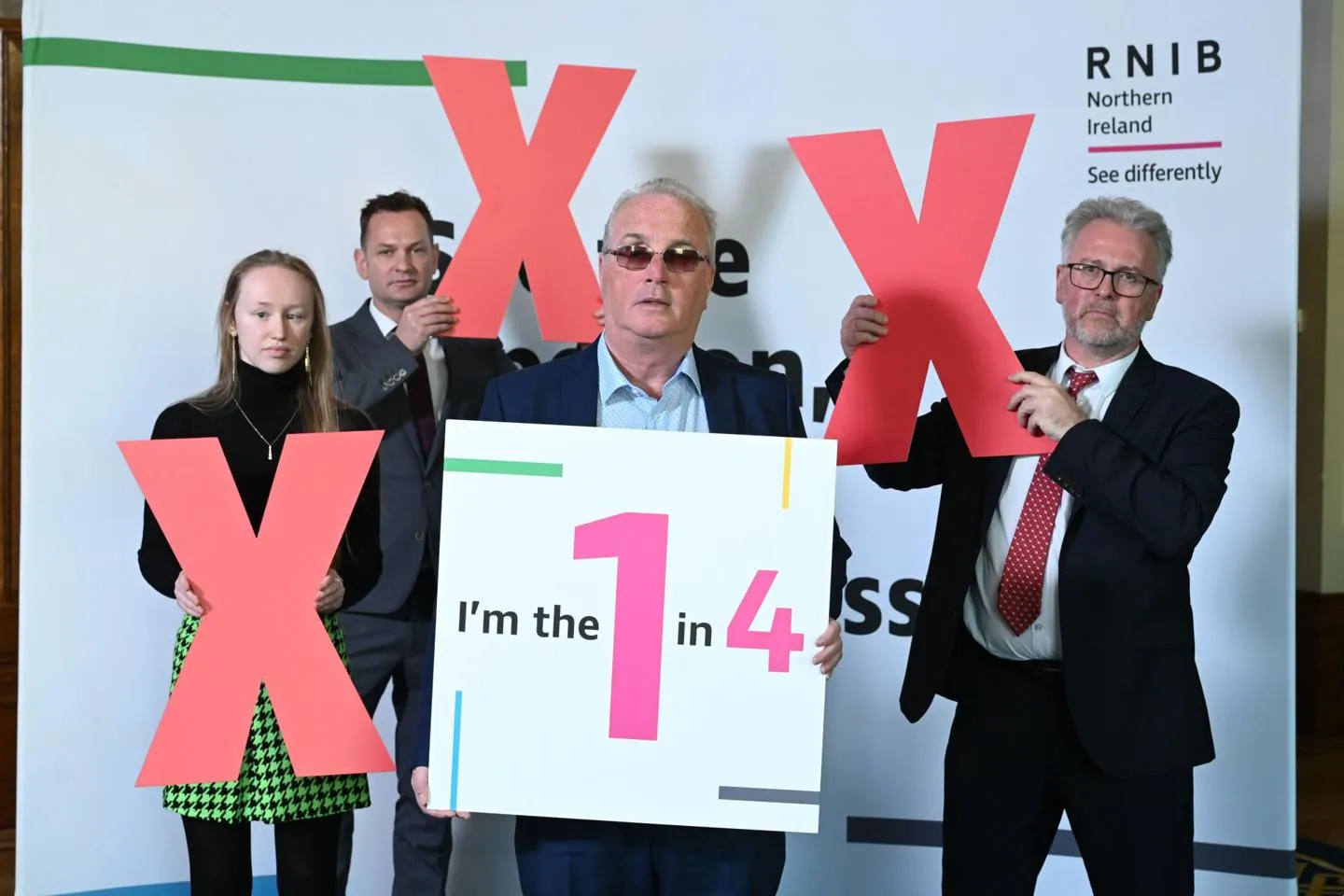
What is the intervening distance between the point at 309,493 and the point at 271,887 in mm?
1180

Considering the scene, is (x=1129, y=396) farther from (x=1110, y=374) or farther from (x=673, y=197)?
(x=673, y=197)

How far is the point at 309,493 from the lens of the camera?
87.6 inches

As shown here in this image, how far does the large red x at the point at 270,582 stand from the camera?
86.4 inches

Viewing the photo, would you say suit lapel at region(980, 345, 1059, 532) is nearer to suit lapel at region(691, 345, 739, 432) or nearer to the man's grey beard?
the man's grey beard

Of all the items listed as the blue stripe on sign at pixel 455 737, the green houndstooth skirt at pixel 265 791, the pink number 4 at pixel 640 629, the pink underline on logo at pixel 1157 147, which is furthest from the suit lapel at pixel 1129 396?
the green houndstooth skirt at pixel 265 791

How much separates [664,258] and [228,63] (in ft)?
4.98

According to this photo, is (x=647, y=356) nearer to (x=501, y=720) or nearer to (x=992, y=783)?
(x=501, y=720)

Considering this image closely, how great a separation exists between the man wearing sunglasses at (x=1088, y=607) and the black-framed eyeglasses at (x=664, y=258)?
767 millimetres

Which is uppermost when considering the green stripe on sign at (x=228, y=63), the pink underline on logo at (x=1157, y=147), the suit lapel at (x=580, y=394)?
the green stripe on sign at (x=228, y=63)

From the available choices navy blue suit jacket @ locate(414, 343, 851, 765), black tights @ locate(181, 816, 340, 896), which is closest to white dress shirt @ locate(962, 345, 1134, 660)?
navy blue suit jacket @ locate(414, 343, 851, 765)

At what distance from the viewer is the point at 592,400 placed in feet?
5.93

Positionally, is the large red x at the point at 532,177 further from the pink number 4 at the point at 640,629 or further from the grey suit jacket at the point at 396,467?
the pink number 4 at the point at 640,629

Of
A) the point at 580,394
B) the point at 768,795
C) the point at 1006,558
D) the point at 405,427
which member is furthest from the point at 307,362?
the point at 1006,558

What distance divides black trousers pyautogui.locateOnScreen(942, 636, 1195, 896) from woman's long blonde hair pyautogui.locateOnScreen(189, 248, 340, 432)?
1401 millimetres
